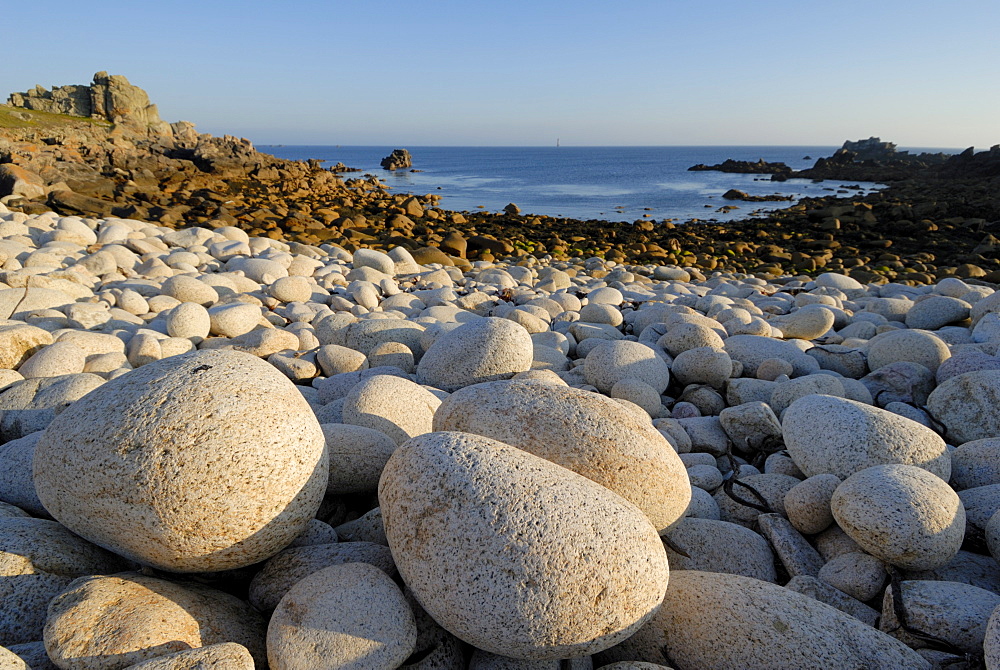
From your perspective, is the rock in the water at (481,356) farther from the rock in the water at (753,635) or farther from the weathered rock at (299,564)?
the rock in the water at (753,635)

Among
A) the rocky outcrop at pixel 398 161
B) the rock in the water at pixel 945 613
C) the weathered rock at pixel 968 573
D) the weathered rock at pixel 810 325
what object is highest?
the rocky outcrop at pixel 398 161

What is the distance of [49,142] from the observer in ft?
94.2

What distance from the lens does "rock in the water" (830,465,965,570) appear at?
7.89 ft

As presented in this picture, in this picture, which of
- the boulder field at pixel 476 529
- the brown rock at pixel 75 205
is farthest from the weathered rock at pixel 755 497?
the brown rock at pixel 75 205

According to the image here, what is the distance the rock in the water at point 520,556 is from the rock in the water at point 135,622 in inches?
25.1

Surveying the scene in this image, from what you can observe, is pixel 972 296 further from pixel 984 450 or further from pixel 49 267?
pixel 49 267

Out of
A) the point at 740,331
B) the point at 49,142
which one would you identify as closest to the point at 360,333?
the point at 740,331

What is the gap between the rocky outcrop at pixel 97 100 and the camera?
4622 cm

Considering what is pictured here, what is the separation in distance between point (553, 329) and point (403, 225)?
507 inches

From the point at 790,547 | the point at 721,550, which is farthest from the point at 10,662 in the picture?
the point at 790,547

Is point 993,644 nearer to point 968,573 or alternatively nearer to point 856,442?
point 968,573

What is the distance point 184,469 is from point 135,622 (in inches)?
18.8

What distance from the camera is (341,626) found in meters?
1.89

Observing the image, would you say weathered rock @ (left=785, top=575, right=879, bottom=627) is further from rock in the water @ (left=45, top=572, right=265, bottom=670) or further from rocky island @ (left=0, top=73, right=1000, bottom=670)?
rock in the water @ (left=45, top=572, right=265, bottom=670)
